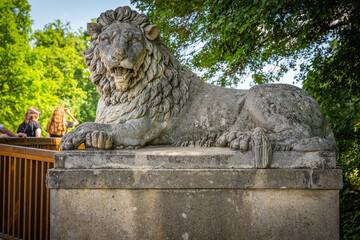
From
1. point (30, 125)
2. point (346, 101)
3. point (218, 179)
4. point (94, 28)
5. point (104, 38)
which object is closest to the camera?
point (218, 179)

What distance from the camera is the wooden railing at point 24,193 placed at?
399 centimetres

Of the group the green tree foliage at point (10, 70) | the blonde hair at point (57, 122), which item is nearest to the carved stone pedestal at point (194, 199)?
the blonde hair at point (57, 122)

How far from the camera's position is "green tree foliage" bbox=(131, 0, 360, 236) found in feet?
16.1

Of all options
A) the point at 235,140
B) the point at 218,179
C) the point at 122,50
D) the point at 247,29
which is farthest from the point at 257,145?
the point at 247,29

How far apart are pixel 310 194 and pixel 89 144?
5.97ft

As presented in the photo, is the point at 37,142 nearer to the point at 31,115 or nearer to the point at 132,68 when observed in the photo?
the point at 31,115

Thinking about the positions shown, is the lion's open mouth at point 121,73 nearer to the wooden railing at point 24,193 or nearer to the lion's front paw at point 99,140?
the lion's front paw at point 99,140

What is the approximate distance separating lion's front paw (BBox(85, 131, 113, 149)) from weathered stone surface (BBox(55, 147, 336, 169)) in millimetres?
75

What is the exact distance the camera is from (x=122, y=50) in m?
3.02

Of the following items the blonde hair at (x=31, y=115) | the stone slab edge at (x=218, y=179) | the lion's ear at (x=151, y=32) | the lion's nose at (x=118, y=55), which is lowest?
the stone slab edge at (x=218, y=179)

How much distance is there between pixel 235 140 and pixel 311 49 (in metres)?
3.92

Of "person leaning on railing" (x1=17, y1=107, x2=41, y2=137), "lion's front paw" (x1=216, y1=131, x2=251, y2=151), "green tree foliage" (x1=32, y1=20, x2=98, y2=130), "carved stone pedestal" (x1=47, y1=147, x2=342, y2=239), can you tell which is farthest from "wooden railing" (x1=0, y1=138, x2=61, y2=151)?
"green tree foliage" (x1=32, y1=20, x2=98, y2=130)

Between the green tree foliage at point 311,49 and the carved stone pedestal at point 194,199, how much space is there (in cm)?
222

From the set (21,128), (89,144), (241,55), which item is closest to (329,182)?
(89,144)
